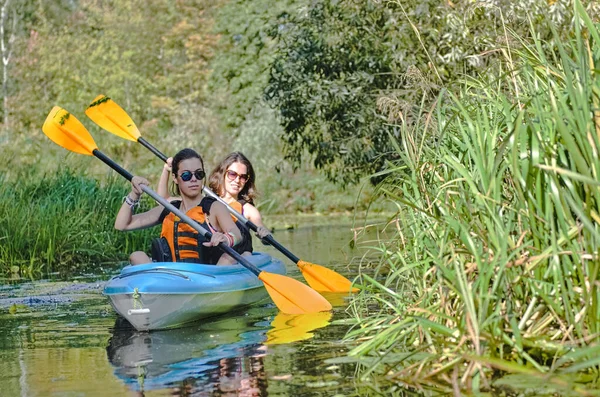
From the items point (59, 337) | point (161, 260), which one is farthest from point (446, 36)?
point (59, 337)

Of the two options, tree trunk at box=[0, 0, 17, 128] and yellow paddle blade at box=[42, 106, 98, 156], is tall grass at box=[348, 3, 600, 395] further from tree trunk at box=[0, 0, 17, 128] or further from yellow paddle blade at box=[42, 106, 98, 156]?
tree trunk at box=[0, 0, 17, 128]

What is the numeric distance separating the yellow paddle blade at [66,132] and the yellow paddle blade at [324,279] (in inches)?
66.3

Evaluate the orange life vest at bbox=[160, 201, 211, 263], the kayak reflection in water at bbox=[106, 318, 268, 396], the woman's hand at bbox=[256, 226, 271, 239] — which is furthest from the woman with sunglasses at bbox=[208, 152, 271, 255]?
the kayak reflection in water at bbox=[106, 318, 268, 396]

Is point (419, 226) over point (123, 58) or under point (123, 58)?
under

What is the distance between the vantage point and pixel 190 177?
7031mm

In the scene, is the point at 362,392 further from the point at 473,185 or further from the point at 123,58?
the point at 123,58

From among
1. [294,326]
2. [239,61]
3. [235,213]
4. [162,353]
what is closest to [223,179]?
[235,213]

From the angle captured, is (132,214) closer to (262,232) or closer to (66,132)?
(66,132)

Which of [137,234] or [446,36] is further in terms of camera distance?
[137,234]

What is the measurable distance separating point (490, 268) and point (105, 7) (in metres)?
30.6

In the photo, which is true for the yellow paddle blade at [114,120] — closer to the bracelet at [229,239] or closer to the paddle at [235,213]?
the paddle at [235,213]

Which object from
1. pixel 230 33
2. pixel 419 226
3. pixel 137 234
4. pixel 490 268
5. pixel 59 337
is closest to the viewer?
pixel 490 268

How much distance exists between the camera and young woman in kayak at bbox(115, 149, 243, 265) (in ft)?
23.0

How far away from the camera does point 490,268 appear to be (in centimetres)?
397
